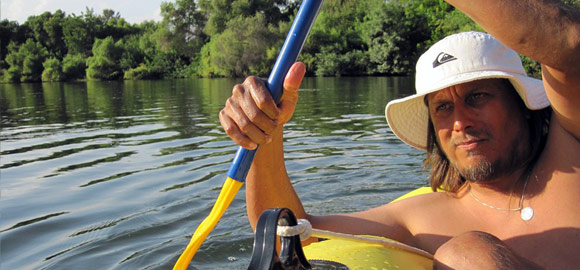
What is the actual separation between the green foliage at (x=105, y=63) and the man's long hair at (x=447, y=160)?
43403 mm

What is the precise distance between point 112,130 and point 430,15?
3061cm

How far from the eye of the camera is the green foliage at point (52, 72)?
43.1m

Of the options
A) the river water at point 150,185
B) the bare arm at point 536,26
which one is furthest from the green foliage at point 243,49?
the bare arm at point 536,26

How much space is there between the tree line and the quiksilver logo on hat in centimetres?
2907

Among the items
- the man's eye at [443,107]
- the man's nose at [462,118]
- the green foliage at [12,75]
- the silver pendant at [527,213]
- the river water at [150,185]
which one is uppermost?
the man's eye at [443,107]

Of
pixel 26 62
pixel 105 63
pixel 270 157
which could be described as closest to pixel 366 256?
pixel 270 157

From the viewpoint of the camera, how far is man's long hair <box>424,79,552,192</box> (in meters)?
1.95

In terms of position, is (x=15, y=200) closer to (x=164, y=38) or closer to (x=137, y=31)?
(x=164, y=38)

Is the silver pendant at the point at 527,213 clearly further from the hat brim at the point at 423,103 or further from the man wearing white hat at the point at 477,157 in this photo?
the hat brim at the point at 423,103

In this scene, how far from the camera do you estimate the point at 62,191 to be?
4.73m

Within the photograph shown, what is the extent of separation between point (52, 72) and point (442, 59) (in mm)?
45820

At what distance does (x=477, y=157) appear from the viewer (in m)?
1.92

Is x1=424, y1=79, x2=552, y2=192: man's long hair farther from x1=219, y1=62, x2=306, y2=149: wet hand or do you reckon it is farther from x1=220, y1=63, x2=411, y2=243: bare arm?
x1=219, y1=62, x2=306, y2=149: wet hand

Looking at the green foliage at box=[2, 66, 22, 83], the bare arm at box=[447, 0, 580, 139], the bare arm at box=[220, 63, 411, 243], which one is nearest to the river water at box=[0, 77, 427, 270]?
the bare arm at box=[220, 63, 411, 243]
